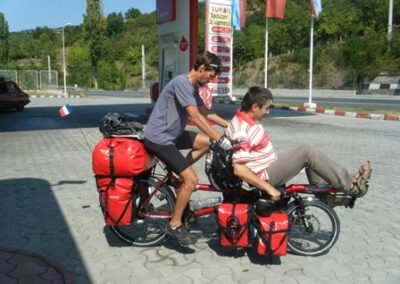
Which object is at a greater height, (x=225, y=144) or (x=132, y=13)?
(x=132, y=13)

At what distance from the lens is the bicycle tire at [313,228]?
4086 mm

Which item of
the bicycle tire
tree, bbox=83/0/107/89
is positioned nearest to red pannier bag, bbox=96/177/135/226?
the bicycle tire

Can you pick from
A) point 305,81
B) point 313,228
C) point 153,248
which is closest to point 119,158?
point 153,248

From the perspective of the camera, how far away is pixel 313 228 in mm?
4191

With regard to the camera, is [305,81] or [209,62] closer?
[209,62]

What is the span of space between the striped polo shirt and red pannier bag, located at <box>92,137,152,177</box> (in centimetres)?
79

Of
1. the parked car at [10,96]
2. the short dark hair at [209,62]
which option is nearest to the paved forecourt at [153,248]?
the short dark hair at [209,62]

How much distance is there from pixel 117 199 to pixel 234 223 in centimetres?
100

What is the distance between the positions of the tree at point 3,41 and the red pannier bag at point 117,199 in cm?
7477

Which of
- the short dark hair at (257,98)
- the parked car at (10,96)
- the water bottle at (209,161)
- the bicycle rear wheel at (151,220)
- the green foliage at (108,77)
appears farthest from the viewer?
the green foliage at (108,77)

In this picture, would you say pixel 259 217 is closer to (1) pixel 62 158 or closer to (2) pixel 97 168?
(2) pixel 97 168

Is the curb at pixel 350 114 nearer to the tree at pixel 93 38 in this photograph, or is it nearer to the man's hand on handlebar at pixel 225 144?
the man's hand on handlebar at pixel 225 144

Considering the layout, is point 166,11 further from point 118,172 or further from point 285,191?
point 285,191

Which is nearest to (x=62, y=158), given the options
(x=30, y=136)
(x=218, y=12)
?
(x=30, y=136)
